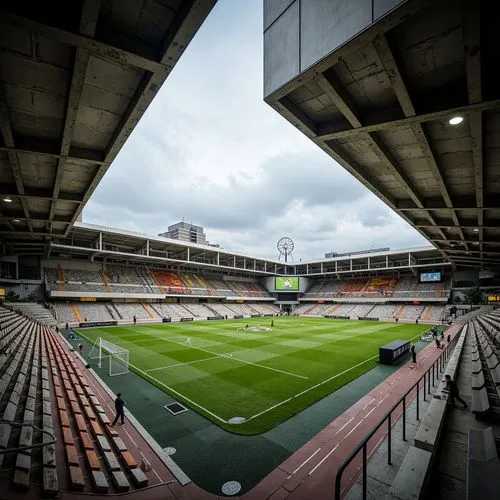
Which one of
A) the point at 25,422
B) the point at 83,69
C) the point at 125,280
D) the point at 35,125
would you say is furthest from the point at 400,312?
the point at 83,69

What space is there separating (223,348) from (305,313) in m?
45.7

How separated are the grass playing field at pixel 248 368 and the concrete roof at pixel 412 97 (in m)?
10.3

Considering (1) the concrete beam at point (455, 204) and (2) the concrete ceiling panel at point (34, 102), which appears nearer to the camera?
(2) the concrete ceiling panel at point (34, 102)

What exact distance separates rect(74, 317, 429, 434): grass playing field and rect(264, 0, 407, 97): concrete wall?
1097 centimetres

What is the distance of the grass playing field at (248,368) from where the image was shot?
11800 mm

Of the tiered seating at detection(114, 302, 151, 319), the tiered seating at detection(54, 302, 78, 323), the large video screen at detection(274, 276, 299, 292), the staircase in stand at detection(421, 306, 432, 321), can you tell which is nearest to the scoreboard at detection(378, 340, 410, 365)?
the staircase in stand at detection(421, 306, 432, 321)

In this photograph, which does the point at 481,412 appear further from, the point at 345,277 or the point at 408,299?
the point at 345,277

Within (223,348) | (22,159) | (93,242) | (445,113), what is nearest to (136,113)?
(22,159)

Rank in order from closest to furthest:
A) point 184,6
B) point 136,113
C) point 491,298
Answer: point 184,6
point 136,113
point 491,298

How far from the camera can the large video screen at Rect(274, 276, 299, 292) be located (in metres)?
69.9

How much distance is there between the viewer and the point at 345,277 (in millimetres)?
73375

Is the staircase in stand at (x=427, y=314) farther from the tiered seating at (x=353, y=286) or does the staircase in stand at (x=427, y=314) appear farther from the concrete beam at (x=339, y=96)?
the concrete beam at (x=339, y=96)

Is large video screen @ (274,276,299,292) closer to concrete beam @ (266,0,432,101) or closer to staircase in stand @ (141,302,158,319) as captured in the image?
staircase in stand @ (141,302,158,319)

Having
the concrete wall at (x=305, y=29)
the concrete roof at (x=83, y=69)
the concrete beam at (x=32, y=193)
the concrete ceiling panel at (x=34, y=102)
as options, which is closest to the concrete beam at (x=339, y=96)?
the concrete wall at (x=305, y=29)
